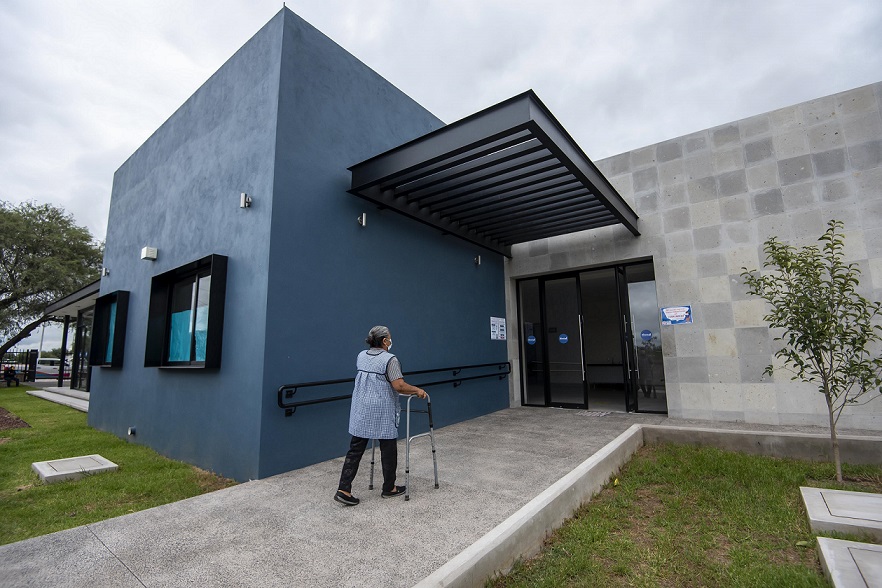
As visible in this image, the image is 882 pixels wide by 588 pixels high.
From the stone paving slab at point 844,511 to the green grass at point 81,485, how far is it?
Answer: 4.96 m

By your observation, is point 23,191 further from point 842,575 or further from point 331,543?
point 842,575

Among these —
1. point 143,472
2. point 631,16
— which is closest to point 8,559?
point 143,472

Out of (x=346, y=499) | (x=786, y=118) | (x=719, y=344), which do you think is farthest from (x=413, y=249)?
(x=786, y=118)

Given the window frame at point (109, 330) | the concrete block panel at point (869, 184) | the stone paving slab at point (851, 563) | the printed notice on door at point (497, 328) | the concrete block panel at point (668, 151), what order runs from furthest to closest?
1. the printed notice on door at point (497, 328)
2. the concrete block panel at point (668, 151)
3. the window frame at point (109, 330)
4. the concrete block panel at point (869, 184)
5. the stone paving slab at point (851, 563)

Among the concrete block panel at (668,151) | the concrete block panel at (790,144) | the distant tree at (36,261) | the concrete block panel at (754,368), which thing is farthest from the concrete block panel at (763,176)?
the distant tree at (36,261)

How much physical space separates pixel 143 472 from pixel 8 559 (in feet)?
7.73

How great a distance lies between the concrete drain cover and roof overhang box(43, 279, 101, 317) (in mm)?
6814

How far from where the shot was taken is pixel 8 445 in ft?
19.1

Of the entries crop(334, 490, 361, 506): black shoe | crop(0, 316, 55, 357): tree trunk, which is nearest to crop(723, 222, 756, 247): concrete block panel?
crop(334, 490, 361, 506): black shoe

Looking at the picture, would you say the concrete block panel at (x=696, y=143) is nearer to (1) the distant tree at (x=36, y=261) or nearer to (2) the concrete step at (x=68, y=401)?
(2) the concrete step at (x=68, y=401)

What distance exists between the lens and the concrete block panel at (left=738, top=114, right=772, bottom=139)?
20.5ft

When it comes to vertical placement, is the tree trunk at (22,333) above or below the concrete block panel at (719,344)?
above

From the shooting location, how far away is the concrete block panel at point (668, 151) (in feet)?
22.8

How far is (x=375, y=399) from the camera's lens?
3.21 m
